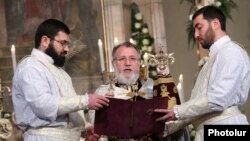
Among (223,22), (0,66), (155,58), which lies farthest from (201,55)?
(0,66)

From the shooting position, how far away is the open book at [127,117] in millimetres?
3861

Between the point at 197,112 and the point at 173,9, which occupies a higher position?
the point at 173,9

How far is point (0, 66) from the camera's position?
7.83 meters

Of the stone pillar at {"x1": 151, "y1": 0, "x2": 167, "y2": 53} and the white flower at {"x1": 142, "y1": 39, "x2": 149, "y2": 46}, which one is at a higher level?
the stone pillar at {"x1": 151, "y1": 0, "x2": 167, "y2": 53}

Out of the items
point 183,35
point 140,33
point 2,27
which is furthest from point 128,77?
point 183,35

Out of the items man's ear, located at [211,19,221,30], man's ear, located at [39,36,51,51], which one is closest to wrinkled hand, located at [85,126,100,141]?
man's ear, located at [39,36,51,51]

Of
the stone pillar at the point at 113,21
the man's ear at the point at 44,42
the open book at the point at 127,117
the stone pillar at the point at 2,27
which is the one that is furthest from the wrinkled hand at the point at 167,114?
the stone pillar at the point at 2,27

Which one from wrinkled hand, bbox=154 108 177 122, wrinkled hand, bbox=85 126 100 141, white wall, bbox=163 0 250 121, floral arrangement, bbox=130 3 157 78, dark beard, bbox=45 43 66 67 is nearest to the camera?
wrinkled hand, bbox=154 108 177 122

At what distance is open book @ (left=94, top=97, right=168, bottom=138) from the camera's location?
3.86m

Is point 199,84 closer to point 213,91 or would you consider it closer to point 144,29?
point 213,91

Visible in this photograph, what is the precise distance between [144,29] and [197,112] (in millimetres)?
4253

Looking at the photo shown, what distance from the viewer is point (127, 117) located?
3.88 meters

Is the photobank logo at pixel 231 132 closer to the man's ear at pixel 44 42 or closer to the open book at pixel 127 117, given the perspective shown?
the open book at pixel 127 117

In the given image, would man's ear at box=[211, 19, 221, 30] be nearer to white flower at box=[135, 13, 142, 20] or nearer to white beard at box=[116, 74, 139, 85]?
white beard at box=[116, 74, 139, 85]
